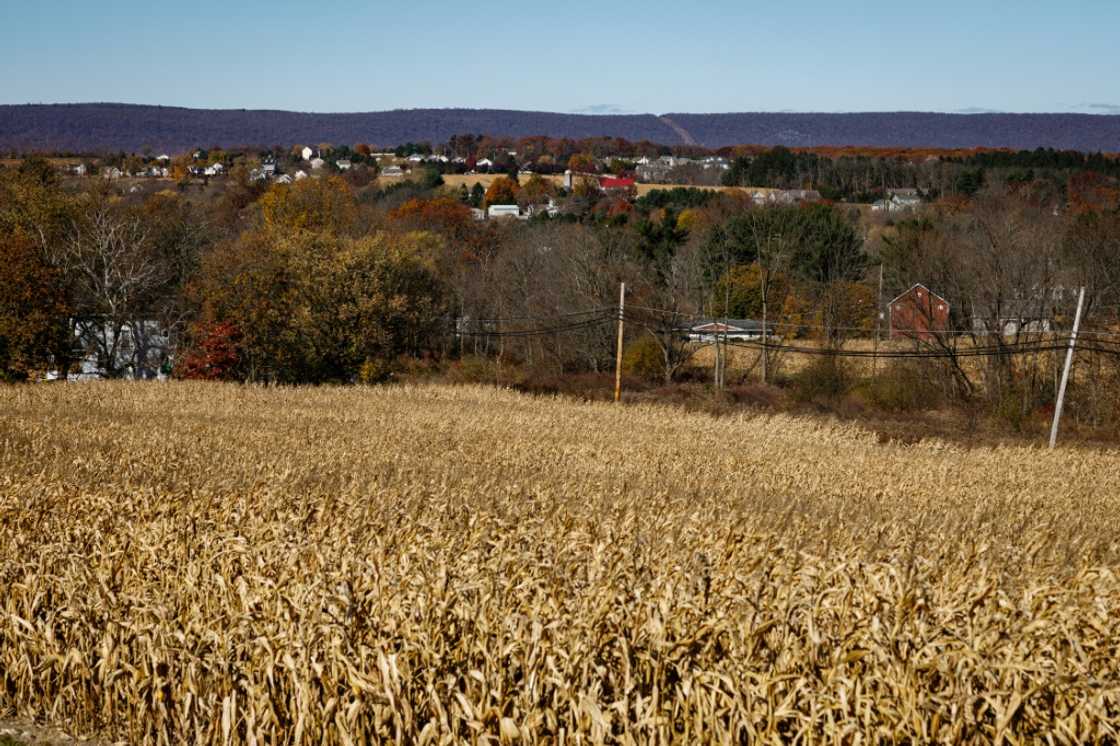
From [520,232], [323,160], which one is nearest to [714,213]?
[520,232]

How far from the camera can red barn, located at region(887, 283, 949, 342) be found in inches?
1972

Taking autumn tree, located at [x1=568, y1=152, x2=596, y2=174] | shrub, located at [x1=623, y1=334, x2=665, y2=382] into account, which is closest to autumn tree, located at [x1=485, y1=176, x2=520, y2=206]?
autumn tree, located at [x1=568, y1=152, x2=596, y2=174]

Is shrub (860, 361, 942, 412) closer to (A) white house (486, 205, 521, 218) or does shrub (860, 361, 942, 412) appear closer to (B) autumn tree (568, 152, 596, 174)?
(A) white house (486, 205, 521, 218)

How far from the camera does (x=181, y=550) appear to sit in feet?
29.2

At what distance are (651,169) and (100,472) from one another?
147 metres

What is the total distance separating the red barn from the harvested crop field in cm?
3747

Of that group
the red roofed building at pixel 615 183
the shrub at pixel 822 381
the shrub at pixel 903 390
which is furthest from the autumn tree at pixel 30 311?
the red roofed building at pixel 615 183

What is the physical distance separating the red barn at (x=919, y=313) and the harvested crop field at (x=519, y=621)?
37.5 metres

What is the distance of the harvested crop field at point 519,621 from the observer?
574cm

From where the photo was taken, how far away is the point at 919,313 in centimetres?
5409

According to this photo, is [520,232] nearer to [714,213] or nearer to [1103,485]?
[714,213]

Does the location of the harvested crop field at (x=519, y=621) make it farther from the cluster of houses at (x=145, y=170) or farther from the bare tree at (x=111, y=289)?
the cluster of houses at (x=145, y=170)

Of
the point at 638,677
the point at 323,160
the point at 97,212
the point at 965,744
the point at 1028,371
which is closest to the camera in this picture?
the point at 965,744

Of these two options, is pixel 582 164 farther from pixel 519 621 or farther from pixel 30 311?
pixel 519 621
